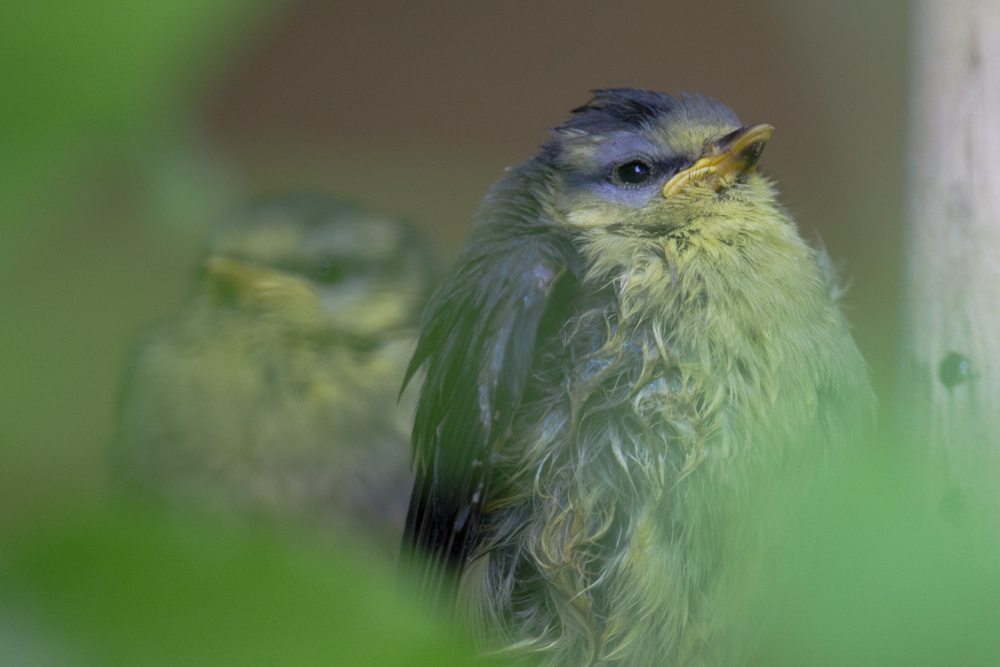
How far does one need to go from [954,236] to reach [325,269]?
1.25ft

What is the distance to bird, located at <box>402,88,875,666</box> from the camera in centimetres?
43

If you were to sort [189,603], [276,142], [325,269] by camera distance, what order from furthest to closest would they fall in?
[325,269] → [276,142] → [189,603]

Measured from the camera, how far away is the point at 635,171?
504 millimetres

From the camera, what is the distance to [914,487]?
0.16 meters

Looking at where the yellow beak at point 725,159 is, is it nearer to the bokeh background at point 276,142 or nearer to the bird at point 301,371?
the bokeh background at point 276,142

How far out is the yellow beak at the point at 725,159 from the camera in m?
0.47

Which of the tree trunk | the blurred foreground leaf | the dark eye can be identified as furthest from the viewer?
the dark eye

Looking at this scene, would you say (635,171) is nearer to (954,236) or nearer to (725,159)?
(725,159)

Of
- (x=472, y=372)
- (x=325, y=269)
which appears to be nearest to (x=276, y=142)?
(x=472, y=372)

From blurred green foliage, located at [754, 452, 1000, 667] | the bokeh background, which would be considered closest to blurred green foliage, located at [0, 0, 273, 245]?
the bokeh background

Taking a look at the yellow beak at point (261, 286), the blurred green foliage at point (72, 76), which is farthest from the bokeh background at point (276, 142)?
the yellow beak at point (261, 286)

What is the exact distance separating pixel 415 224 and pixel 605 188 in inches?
4.6

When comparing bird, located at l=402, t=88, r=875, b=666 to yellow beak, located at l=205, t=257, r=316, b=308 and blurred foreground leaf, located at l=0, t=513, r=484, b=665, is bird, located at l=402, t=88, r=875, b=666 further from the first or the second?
blurred foreground leaf, located at l=0, t=513, r=484, b=665

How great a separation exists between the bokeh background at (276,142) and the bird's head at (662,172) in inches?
1.1
